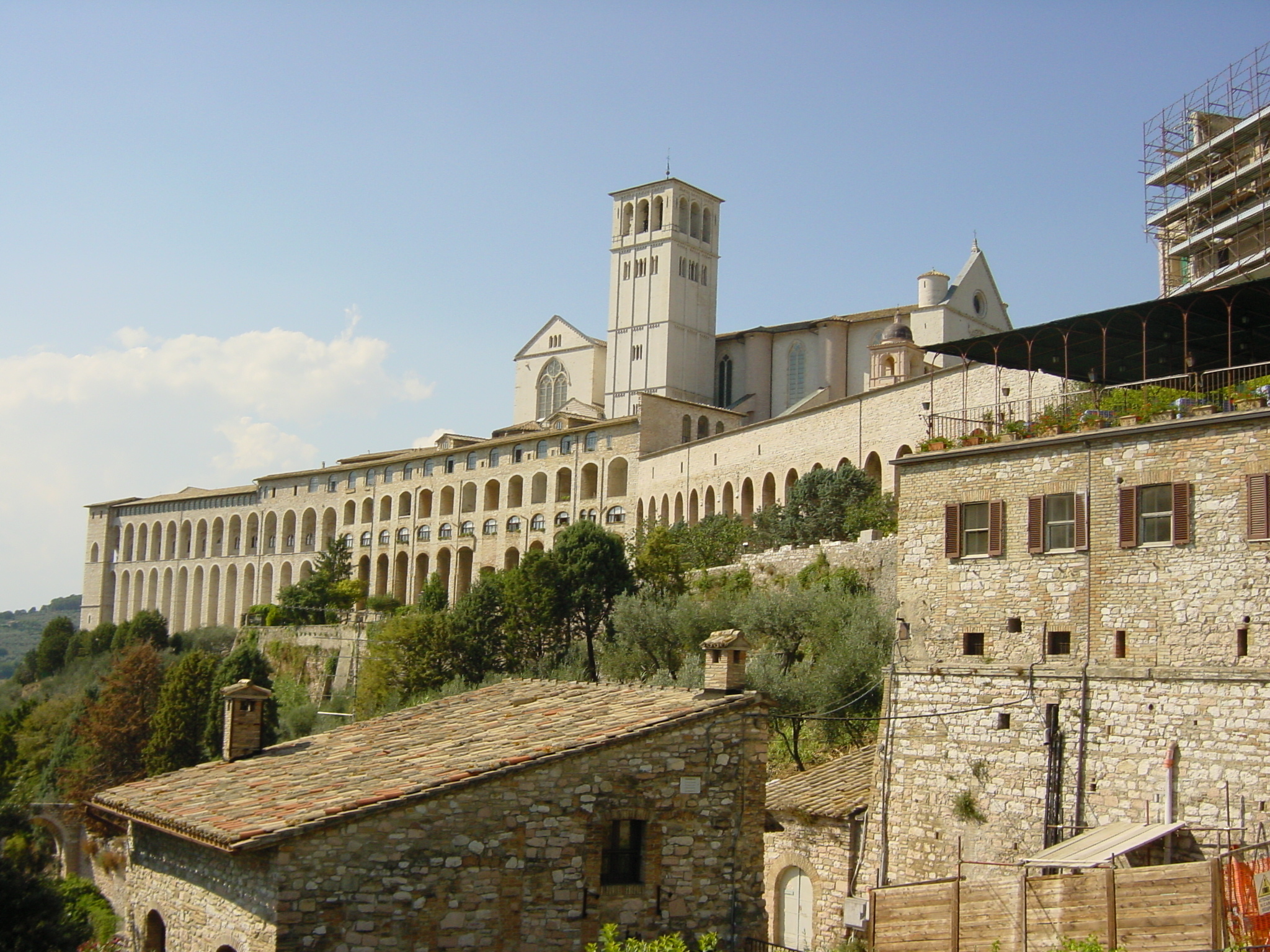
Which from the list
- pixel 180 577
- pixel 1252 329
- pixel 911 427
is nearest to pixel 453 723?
pixel 1252 329

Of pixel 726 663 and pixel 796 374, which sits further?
pixel 796 374

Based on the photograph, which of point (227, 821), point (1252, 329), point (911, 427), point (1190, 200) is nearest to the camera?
point (227, 821)

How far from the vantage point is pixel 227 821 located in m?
16.2

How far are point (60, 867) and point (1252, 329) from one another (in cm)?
3307

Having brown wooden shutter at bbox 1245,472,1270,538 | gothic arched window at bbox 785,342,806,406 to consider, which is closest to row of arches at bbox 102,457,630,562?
gothic arched window at bbox 785,342,806,406

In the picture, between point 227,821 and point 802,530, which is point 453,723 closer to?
point 227,821

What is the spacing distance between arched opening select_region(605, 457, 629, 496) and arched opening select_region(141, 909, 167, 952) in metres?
51.7

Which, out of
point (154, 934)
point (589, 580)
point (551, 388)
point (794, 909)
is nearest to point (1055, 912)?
point (794, 909)

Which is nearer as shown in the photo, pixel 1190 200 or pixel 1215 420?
pixel 1215 420

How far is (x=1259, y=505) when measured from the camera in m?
17.9

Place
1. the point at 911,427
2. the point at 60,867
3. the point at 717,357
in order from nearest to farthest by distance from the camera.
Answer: the point at 60,867 < the point at 911,427 < the point at 717,357

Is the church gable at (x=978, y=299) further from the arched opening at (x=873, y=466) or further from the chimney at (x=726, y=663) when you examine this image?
the chimney at (x=726, y=663)

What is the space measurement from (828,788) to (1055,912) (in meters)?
7.96

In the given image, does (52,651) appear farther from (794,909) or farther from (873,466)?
(794,909)
